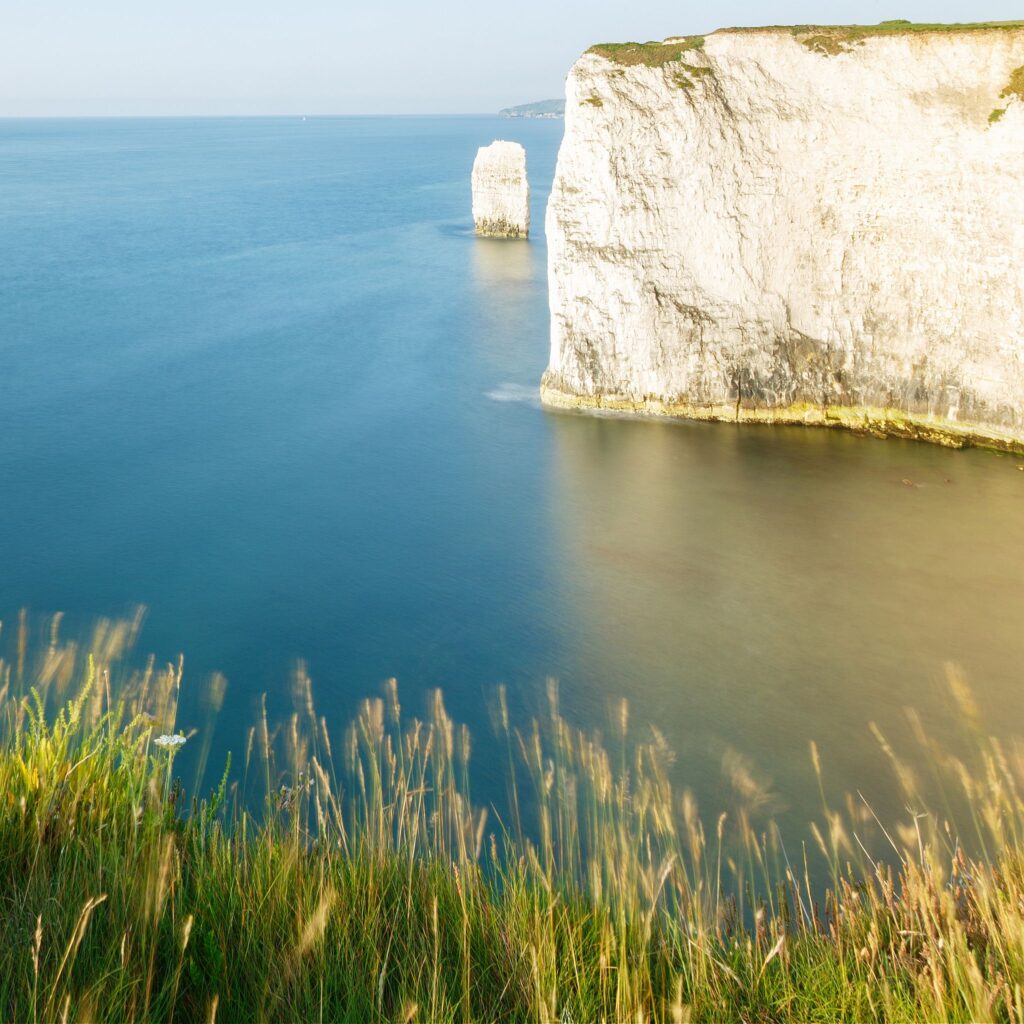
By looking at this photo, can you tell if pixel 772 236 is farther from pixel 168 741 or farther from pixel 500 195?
pixel 500 195

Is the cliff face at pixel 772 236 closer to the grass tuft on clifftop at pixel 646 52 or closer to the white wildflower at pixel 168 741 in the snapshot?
the grass tuft on clifftop at pixel 646 52

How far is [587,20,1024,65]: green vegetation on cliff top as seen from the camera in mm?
21797

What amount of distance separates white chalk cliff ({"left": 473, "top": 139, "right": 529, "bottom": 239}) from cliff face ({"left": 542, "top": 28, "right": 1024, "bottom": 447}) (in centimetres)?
2840

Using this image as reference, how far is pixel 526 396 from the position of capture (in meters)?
26.6

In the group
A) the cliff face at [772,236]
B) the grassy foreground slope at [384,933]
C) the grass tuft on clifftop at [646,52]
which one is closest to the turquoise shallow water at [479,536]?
the cliff face at [772,236]

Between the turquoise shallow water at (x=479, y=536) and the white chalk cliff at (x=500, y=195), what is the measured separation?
18.1 meters

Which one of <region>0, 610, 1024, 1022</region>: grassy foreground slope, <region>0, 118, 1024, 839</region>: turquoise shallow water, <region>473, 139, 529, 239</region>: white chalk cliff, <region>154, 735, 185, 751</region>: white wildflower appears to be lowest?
<region>0, 118, 1024, 839</region>: turquoise shallow water

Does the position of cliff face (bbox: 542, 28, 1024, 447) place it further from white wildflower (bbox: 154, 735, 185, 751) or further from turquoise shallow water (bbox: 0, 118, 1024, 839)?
white wildflower (bbox: 154, 735, 185, 751)

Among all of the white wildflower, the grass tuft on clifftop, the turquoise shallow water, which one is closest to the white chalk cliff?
the turquoise shallow water

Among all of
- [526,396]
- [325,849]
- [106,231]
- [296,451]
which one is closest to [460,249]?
[106,231]

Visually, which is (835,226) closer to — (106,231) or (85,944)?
(85,944)

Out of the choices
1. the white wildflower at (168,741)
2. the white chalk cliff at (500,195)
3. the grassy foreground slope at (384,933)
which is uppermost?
the white chalk cliff at (500,195)

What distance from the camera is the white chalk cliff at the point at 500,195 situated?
51.2m

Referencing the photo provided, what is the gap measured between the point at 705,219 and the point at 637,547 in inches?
359
